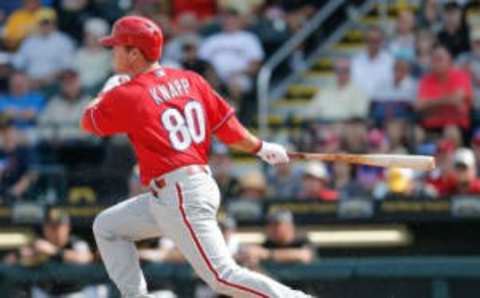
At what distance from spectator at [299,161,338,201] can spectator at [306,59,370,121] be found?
4.16 feet

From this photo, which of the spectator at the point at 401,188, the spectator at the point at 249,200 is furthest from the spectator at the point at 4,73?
the spectator at the point at 401,188

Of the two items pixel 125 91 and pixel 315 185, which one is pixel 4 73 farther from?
pixel 125 91

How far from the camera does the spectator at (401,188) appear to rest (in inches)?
534

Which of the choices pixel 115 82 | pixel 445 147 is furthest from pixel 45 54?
pixel 115 82

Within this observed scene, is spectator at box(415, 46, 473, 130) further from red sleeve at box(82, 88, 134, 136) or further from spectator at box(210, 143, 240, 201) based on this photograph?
red sleeve at box(82, 88, 134, 136)

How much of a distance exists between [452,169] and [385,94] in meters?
1.90

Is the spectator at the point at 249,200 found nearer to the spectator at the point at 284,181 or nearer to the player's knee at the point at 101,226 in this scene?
the spectator at the point at 284,181

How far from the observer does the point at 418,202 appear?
13484 mm

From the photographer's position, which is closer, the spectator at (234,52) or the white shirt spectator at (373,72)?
the white shirt spectator at (373,72)

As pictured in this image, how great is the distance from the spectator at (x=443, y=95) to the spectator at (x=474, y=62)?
0.45 ft

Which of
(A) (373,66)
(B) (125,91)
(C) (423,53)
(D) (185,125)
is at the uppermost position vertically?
(B) (125,91)

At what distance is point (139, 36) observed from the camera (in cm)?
905

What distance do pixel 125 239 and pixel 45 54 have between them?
27.1 feet

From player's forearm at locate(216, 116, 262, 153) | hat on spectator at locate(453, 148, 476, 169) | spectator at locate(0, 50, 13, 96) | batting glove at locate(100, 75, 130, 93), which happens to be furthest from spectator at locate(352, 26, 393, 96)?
batting glove at locate(100, 75, 130, 93)
